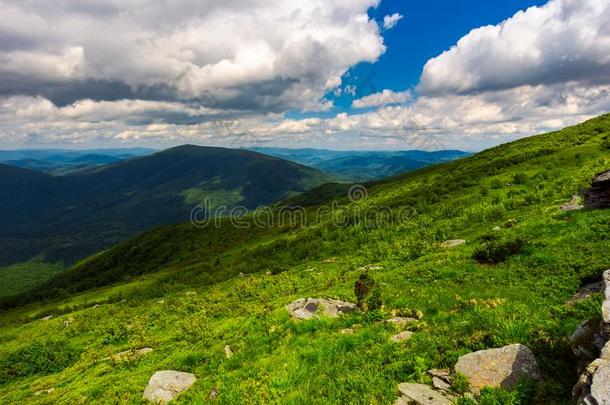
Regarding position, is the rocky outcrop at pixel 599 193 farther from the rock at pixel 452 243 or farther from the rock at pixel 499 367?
the rock at pixel 499 367

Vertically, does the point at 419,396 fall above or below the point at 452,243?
above

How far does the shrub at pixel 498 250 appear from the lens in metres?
18.4

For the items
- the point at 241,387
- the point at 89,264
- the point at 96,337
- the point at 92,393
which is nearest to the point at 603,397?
the point at 241,387

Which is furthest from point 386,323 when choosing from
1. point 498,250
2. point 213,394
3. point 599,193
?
point 599,193

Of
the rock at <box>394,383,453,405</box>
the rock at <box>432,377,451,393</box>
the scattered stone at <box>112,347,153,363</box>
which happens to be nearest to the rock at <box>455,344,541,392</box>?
the rock at <box>432,377,451,393</box>

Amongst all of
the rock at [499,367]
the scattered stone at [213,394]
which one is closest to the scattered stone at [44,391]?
the scattered stone at [213,394]

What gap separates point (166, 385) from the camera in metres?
13.0

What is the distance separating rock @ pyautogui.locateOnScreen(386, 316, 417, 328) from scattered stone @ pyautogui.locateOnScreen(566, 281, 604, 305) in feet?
17.8

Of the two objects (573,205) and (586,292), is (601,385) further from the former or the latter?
(573,205)

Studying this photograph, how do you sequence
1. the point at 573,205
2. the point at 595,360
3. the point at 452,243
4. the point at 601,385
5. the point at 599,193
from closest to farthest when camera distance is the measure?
the point at 601,385 → the point at 595,360 → the point at 599,193 → the point at 573,205 → the point at 452,243

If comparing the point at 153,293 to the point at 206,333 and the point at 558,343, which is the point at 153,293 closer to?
the point at 206,333

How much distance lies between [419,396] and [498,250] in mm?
12415

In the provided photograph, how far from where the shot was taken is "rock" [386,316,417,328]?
13784 millimetres

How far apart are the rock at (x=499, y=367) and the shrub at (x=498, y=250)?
984 cm
